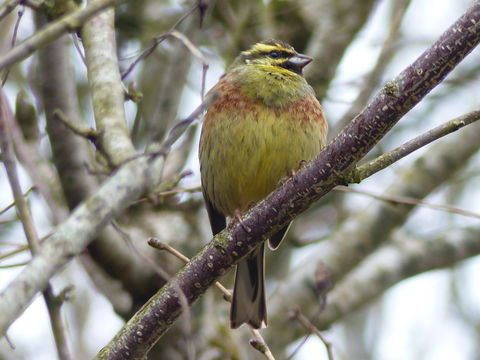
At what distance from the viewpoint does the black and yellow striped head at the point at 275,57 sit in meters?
5.36

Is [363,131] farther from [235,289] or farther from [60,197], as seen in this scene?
[60,197]

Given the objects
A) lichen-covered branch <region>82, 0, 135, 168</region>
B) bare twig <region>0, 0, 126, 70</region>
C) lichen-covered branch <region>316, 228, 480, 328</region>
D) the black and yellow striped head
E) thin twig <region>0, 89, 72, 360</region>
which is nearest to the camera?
thin twig <region>0, 89, 72, 360</region>

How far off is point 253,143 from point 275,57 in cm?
105

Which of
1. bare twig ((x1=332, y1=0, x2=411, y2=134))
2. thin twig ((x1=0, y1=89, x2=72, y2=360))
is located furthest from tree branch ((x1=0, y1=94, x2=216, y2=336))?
bare twig ((x1=332, y1=0, x2=411, y2=134))

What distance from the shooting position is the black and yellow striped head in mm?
5355

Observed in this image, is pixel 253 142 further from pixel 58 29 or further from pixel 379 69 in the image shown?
pixel 58 29

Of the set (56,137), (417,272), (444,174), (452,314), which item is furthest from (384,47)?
(452,314)

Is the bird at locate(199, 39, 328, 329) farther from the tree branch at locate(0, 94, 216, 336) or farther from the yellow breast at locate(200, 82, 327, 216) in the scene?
the tree branch at locate(0, 94, 216, 336)

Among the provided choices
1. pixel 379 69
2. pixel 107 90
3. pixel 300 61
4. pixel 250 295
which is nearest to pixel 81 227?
pixel 107 90

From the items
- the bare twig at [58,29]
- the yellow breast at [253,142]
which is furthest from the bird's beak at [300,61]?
the bare twig at [58,29]

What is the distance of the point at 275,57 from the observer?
17.8 ft

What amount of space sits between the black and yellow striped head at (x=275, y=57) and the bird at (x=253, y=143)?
12 cm

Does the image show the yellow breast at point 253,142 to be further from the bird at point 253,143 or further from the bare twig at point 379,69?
the bare twig at point 379,69

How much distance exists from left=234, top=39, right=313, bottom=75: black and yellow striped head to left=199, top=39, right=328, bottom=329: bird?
12 centimetres
